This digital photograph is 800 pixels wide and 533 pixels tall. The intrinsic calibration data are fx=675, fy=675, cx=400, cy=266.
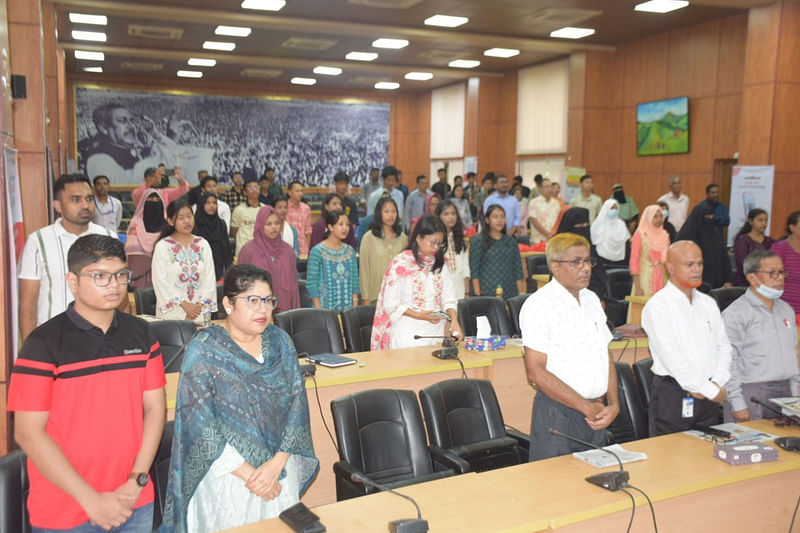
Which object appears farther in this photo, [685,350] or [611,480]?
[685,350]

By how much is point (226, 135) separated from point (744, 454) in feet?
59.7

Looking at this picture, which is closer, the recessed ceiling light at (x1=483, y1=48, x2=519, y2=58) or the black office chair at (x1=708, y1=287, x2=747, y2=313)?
the black office chair at (x1=708, y1=287, x2=747, y2=313)

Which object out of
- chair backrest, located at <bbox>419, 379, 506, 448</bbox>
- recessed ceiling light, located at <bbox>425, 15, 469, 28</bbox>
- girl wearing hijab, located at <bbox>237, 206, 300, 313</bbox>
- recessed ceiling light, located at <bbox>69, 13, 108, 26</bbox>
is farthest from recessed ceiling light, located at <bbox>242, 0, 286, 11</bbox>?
chair backrest, located at <bbox>419, 379, 506, 448</bbox>

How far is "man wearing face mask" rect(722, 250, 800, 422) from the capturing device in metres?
3.87

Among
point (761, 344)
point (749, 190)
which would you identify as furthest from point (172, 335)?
point (749, 190)

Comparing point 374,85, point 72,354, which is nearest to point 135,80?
point 374,85

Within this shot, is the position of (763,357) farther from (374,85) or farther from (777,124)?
(374,85)

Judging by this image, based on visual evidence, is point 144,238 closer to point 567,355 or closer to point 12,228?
point 12,228

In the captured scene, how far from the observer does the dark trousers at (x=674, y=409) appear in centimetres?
353

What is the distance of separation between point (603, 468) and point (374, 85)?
1791cm

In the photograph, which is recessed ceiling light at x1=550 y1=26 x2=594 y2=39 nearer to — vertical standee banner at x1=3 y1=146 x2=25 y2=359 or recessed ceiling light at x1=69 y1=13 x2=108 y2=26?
recessed ceiling light at x1=69 y1=13 x2=108 y2=26

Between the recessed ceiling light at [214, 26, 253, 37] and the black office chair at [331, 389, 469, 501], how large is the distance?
33.6ft

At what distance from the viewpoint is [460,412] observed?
3.56 metres

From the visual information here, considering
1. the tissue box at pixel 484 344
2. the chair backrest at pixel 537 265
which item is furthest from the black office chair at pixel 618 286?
the tissue box at pixel 484 344
